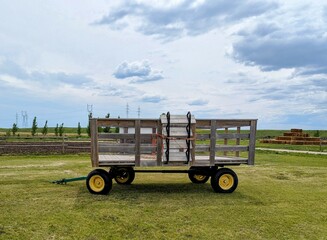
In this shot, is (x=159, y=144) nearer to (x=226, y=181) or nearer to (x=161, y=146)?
(x=161, y=146)

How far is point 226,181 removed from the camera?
9.55 metres

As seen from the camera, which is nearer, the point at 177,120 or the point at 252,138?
the point at 177,120

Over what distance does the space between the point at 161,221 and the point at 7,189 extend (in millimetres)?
5275

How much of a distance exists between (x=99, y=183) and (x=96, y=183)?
83 millimetres

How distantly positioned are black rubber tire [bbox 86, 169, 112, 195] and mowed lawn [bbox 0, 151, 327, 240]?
0.23m

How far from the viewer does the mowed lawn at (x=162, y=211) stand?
5.83 meters

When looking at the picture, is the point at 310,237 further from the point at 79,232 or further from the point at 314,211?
the point at 79,232

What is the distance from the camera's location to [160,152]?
9000 millimetres

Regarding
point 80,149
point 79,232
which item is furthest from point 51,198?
point 80,149

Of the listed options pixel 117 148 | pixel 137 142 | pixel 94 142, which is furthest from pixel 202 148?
pixel 94 142

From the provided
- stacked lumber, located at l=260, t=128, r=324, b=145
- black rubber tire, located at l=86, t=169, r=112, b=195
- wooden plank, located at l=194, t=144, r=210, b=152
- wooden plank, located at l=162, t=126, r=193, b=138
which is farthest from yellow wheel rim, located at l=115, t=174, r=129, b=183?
stacked lumber, located at l=260, t=128, r=324, b=145

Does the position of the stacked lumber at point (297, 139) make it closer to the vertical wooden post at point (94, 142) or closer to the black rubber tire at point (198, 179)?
the black rubber tire at point (198, 179)

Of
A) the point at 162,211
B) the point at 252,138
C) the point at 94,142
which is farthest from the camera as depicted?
the point at 252,138

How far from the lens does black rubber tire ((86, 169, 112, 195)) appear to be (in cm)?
883
